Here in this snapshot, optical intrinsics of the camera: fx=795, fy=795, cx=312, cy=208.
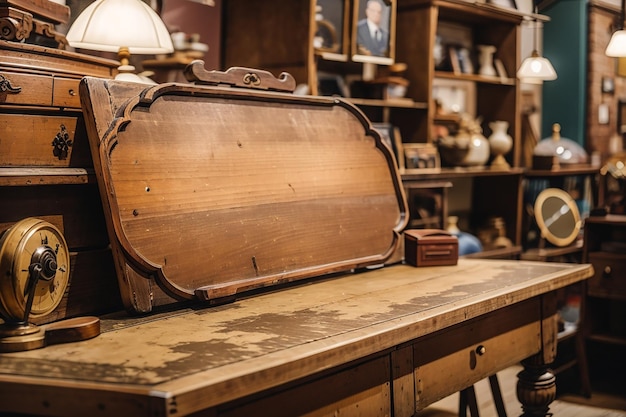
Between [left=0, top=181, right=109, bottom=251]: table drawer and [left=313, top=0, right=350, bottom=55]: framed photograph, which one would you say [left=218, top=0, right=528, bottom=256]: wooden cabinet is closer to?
[left=313, top=0, right=350, bottom=55]: framed photograph

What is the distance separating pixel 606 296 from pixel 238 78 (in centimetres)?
323

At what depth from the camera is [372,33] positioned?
4543mm

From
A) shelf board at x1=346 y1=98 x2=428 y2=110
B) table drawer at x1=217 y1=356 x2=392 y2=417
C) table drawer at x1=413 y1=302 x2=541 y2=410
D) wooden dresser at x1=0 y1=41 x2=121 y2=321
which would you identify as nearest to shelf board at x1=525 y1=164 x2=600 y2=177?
shelf board at x1=346 y1=98 x2=428 y2=110

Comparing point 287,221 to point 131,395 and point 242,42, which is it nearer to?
point 131,395

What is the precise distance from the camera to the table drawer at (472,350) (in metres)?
2.00

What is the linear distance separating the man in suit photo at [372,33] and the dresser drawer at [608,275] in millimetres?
1740

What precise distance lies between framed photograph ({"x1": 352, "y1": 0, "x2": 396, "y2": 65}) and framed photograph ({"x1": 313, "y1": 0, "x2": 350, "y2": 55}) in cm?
5

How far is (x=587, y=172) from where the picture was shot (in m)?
5.99

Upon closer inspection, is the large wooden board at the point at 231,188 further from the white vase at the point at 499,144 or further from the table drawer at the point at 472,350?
the white vase at the point at 499,144

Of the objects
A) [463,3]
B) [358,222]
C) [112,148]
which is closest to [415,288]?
[358,222]

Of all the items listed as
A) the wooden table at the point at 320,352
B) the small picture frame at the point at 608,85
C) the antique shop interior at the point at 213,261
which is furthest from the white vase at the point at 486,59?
the wooden table at the point at 320,352

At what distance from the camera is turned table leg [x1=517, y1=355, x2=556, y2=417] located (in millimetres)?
2629

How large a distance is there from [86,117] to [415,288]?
0.98 meters

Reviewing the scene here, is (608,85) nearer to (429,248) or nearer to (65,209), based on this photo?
(429,248)
